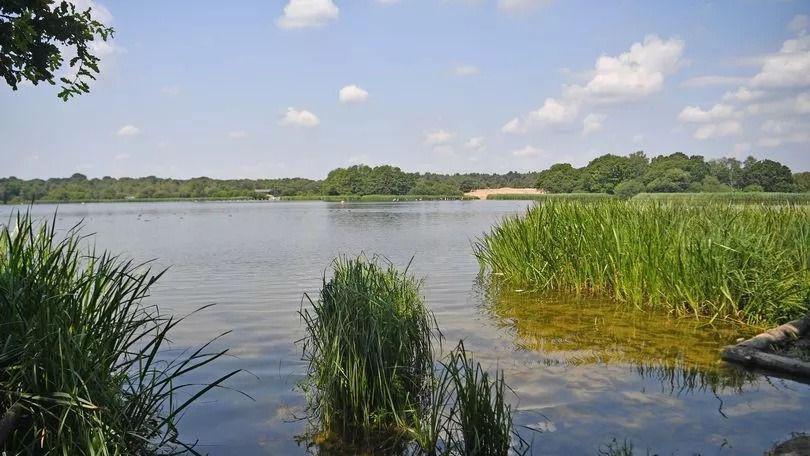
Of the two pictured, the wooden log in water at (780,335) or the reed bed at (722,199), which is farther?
the reed bed at (722,199)

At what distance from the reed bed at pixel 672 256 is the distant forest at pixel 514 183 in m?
77.9

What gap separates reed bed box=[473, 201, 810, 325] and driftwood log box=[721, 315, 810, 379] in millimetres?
1275

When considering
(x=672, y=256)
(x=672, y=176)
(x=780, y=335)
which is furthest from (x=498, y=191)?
(x=780, y=335)

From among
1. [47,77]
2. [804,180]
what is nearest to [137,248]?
[47,77]

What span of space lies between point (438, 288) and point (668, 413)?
9540 millimetres

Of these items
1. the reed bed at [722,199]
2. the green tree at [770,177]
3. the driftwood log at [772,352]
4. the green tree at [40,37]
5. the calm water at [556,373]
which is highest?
the green tree at [770,177]

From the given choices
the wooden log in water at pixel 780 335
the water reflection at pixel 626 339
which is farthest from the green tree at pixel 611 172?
the wooden log in water at pixel 780 335

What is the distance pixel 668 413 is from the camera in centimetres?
663

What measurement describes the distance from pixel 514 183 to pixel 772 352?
188 m

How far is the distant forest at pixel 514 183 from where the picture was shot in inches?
3536

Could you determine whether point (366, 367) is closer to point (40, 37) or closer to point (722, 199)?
point (40, 37)

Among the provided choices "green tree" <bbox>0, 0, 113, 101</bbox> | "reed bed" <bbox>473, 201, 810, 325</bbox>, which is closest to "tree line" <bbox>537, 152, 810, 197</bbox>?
A: "reed bed" <bbox>473, 201, 810, 325</bbox>

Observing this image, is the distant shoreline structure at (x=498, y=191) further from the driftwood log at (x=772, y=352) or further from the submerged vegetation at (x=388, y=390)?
the submerged vegetation at (x=388, y=390)

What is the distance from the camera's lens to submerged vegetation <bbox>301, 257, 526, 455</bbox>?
5.16 metres
